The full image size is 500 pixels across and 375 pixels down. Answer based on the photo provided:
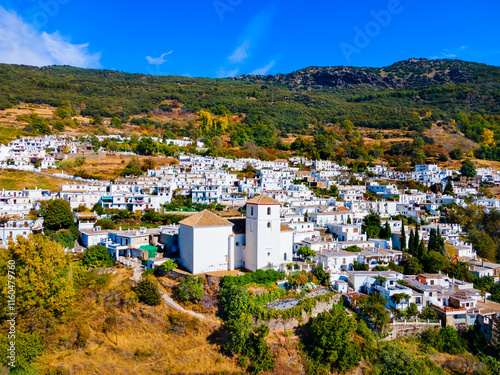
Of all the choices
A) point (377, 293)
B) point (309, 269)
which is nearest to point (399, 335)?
point (377, 293)

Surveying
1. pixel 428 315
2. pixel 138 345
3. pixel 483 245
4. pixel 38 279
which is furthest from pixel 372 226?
pixel 38 279

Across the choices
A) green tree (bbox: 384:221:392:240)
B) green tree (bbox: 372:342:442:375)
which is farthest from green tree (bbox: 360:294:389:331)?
green tree (bbox: 384:221:392:240)

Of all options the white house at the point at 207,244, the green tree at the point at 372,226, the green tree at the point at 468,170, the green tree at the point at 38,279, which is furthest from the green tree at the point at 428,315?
the green tree at the point at 468,170

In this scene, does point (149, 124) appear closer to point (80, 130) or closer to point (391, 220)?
point (80, 130)

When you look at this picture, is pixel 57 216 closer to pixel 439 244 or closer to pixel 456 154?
pixel 439 244

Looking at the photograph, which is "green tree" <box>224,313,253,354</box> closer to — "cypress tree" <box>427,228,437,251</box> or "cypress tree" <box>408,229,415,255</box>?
"cypress tree" <box>408,229,415,255</box>

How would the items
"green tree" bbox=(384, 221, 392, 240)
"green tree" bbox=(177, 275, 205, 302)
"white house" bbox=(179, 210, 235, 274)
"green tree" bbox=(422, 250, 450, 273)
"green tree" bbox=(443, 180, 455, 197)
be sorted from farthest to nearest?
1. "green tree" bbox=(443, 180, 455, 197)
2. "green tree" bbox=(384, 221, 392, 240)
3. "green tree" bbox=(422, 250, 450, 273)
4. "white house" bbox=(179, 210, 235, 274)
5. "green tree" bbox=(177, 275, 205, 302)

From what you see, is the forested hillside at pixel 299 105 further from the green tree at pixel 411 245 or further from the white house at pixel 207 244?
the white house at pixel 207 244
